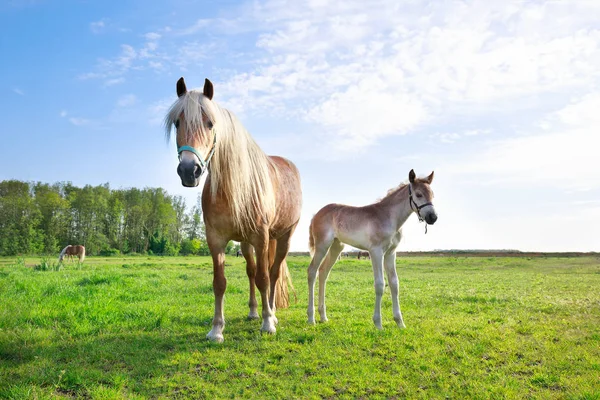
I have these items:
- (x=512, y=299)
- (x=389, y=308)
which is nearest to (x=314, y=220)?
(x=389, y=308)

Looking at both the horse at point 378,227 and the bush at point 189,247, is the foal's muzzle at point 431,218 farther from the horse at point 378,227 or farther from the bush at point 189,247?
the bush at point 189,247

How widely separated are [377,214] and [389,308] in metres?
3.46

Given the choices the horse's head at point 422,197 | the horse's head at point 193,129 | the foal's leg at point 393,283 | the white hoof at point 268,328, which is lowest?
the white hoof at point 268,328

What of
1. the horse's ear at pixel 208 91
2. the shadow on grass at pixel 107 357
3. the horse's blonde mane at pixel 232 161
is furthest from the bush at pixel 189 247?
the horse's ear at pixel 208 91

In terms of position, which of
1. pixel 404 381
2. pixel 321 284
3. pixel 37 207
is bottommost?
pixel 404 381

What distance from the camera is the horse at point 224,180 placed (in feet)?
18.2

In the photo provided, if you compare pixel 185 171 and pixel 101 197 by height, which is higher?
pixel 101 197

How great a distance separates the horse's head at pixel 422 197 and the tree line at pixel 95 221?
56536 mm

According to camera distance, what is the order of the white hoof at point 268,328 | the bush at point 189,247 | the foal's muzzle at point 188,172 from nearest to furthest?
1. the foal's muzzle at point 188,172
2. the white hoof at point 268,328
3. the bush at point 189,247

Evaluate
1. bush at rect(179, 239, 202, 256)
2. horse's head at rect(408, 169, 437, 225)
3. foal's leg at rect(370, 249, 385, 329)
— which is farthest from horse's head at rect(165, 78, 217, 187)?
bush at rect(179, 239, 202, 256)

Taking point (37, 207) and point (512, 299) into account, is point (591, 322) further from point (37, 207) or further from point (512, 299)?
point (37, 207)

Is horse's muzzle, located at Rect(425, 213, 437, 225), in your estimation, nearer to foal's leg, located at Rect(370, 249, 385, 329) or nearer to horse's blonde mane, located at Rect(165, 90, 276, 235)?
foal's leg, located at Rect(370, 249, 385, 329)

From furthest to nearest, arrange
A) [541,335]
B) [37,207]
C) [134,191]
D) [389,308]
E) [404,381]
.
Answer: [134,191]
[37,207]
[389,308]
[541,335]
[404,381]

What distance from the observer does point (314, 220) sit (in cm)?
840
